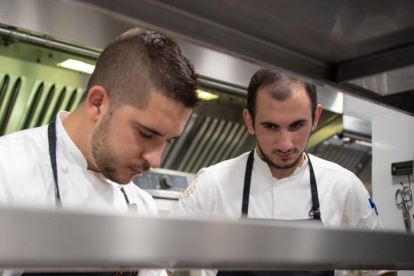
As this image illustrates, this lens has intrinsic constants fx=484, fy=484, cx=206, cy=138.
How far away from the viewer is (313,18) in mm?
859

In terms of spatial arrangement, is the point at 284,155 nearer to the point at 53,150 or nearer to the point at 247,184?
the point at 247,184

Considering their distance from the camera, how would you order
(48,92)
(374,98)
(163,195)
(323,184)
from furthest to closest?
(163,195) < (48,92) < (323,184) < (374,98)

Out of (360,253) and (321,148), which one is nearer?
(360,253)

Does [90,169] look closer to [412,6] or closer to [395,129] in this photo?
[412,6]

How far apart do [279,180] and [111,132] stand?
922 mm

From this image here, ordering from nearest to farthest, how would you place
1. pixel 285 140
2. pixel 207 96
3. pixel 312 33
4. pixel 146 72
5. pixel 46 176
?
pixel 312 33 < pixel 146 72 < pixel 46 176 < pixel 285 140 < pixel 207 96

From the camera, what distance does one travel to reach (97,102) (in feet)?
4.33

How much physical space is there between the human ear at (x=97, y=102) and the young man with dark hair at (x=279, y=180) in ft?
2.20

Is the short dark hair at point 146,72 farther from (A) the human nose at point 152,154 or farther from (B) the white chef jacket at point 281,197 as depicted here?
(B) the white chef jacket at point 281,197

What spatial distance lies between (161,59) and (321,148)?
9.21 feet

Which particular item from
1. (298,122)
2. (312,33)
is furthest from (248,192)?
(312,33)

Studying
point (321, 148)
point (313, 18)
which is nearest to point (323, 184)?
point (313, 18)

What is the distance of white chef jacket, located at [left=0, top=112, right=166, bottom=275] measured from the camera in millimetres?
1300

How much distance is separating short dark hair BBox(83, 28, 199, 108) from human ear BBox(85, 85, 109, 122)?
2 centimetres
